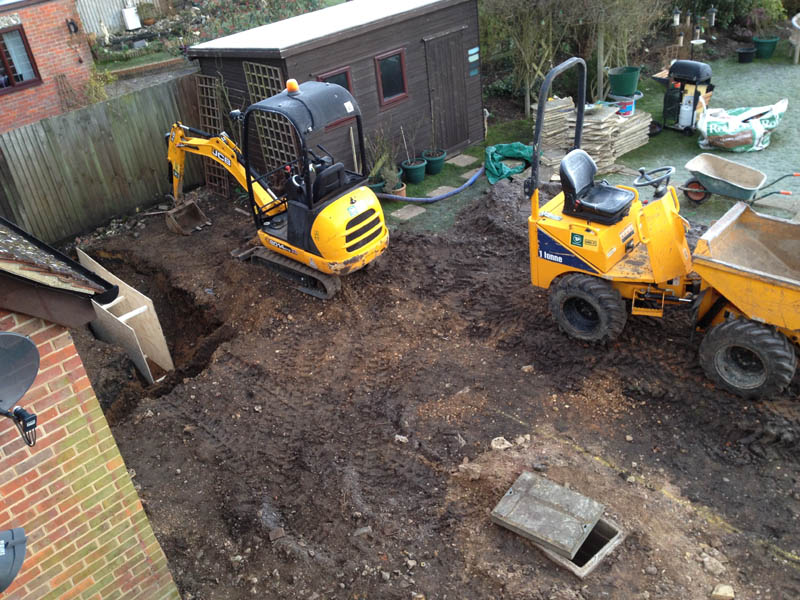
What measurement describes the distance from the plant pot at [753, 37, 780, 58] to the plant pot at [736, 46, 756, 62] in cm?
15

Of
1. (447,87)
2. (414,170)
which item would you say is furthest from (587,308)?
(447,87)

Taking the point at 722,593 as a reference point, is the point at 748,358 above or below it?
above

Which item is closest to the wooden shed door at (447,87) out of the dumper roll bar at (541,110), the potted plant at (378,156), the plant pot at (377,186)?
the potted plant at (378,156)

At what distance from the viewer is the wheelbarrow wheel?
1061 centimetres

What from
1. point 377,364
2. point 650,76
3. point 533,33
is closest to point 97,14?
point 533,33

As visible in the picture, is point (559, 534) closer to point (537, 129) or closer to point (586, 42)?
point (537, 129)

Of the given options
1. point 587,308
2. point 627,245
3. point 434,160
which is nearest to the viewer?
point 627,245

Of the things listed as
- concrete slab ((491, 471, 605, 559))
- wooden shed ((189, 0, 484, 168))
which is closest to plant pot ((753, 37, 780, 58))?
wooden shed ((189, 0, 484, 168))

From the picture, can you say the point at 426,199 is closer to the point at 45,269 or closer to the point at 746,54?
the point at 45,269

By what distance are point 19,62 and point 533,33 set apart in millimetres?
11018

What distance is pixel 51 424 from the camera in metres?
4.17

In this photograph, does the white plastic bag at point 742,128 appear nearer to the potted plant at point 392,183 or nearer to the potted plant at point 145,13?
the potted plant at point 392,183

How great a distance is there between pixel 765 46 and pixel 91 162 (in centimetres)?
1540

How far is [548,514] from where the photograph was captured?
559cm
